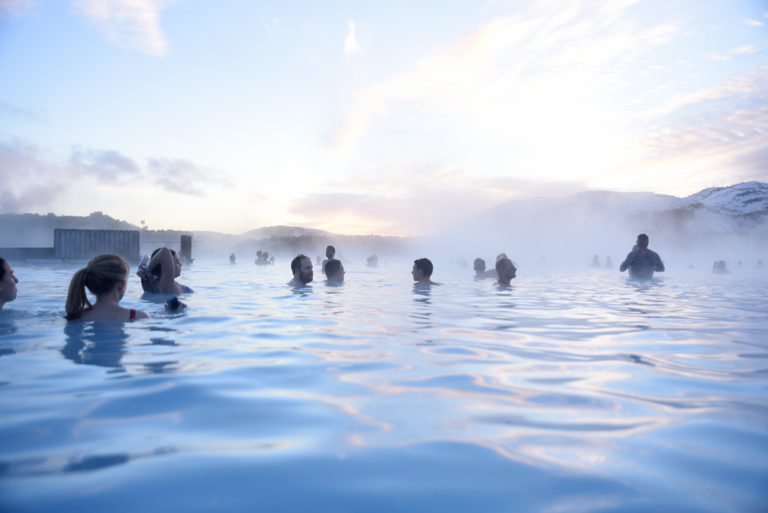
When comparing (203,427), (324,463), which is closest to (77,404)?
(203,427)

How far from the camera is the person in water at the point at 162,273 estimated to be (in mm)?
7828

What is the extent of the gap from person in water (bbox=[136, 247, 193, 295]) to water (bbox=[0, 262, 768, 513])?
2659 millimetres

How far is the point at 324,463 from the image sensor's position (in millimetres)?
1883

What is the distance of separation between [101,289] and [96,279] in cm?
14

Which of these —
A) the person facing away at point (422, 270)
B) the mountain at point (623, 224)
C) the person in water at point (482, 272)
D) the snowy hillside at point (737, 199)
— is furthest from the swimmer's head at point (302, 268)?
the snowy hillside at point (737, 199)

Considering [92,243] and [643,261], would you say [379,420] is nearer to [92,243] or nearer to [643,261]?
[643,261]

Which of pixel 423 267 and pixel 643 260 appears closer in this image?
pixel 423 267

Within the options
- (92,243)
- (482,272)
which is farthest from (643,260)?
(92,243)

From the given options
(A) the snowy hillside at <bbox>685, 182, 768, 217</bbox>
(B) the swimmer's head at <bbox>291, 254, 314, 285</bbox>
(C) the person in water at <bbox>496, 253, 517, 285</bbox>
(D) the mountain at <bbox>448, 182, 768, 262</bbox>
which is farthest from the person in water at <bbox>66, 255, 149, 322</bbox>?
(A) the snowy hillside at <bbox>685, 182, 768, 217</bbox>

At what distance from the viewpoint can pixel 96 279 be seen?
5.13 meters

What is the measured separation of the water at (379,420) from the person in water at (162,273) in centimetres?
266

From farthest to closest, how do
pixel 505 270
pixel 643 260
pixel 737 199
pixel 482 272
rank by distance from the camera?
pixel 737 199 < pixel 482 272 < pixel 643 260 < pixel 505 270

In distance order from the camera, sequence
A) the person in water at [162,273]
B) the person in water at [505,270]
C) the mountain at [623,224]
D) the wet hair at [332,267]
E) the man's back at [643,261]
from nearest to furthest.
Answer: the person in water at [162,273] < the person in water at [505,270] < the wet hair at [332,267] < the man's back at [643,261] < the mountain at [623,224]

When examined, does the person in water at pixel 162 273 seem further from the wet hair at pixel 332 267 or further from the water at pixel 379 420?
the wet hair at pixel 332 267
